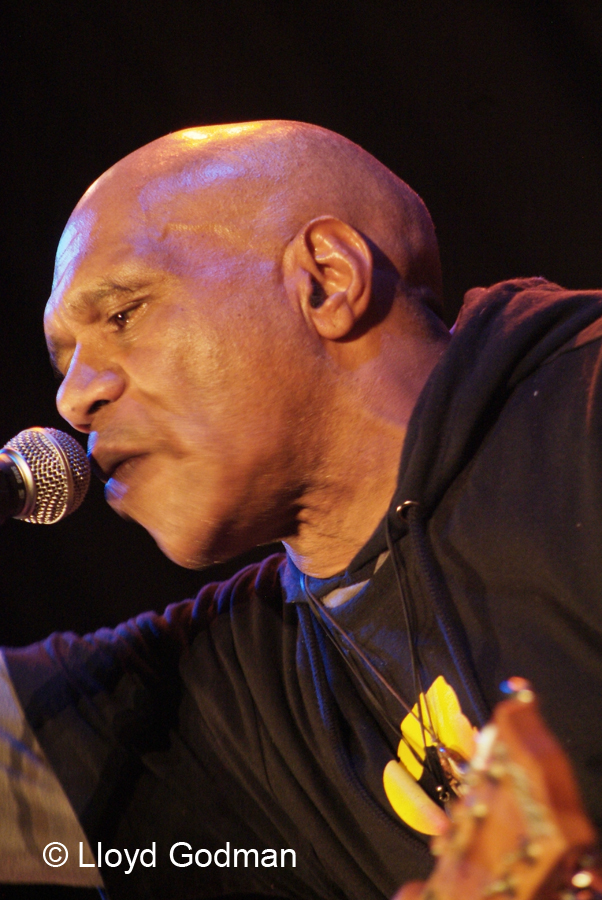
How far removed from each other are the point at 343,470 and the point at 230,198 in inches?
21.1

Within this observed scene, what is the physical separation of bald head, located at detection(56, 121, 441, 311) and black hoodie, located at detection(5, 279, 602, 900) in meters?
0.23

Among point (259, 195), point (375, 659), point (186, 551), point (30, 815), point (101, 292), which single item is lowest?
point (30, 815)

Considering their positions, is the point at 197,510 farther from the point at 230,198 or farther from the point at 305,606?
the point at 230,198

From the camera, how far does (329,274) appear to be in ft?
4.66

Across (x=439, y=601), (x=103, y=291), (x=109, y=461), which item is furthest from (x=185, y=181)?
(x=439, y=601)

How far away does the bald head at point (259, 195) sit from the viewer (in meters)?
1.42

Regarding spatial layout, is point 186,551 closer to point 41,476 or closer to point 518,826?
point 41,476

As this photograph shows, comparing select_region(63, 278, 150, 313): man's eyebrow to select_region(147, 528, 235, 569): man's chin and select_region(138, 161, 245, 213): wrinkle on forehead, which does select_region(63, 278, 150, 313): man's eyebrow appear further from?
select_region(147, 528, 235, 569): man's chin

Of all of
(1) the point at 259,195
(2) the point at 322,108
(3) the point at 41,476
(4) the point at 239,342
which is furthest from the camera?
(2) the point at 322,108

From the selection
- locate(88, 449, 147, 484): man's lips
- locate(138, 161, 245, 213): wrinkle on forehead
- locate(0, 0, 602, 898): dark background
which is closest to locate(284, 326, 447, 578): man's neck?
locate(88, 449, 147, 484): man's lips

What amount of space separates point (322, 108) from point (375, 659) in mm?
1572

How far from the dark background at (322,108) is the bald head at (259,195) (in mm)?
708

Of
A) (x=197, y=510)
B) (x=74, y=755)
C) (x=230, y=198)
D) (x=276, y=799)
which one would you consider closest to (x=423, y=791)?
(x=276, y=799)

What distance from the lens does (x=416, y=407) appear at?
4.31ft
